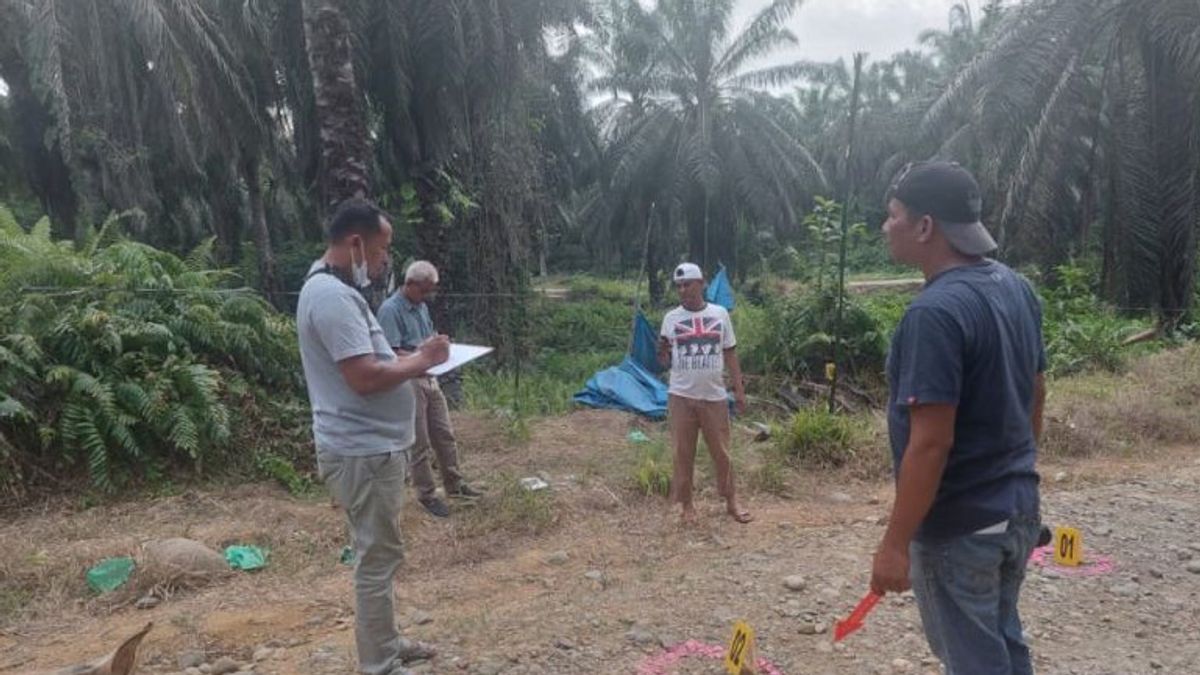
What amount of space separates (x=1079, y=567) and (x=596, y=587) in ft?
7.94

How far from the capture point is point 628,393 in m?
9.69

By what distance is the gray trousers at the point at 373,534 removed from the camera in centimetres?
299

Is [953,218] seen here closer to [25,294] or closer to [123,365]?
[123,365]

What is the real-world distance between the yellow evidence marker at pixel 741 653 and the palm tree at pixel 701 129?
2180 cm

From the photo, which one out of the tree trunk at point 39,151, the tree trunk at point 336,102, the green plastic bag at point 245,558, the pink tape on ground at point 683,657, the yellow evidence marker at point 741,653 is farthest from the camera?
the tree trunk at point 39,151

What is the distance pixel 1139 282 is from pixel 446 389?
36.1 ft

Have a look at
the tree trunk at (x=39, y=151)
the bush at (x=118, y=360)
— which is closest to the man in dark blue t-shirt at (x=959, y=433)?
the bush at (x=118, y=360)

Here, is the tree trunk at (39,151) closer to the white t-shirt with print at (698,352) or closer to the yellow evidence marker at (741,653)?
the white t-shirt with print at (698,352)

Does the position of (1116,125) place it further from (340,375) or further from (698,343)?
(340,375)

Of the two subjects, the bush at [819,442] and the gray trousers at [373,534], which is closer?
the gray trousers at [373,534]

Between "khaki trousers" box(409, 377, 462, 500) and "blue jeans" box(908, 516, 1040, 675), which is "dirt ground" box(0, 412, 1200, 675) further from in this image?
"blue jeans" box(908, 516, 1040, 675)

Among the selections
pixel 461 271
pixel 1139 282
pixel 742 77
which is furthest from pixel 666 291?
pixel 1139 282

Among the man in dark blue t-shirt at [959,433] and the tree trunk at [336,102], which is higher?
the tree trunk at [336,102]

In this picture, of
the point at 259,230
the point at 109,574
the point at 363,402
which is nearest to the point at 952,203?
the point at 363,402
